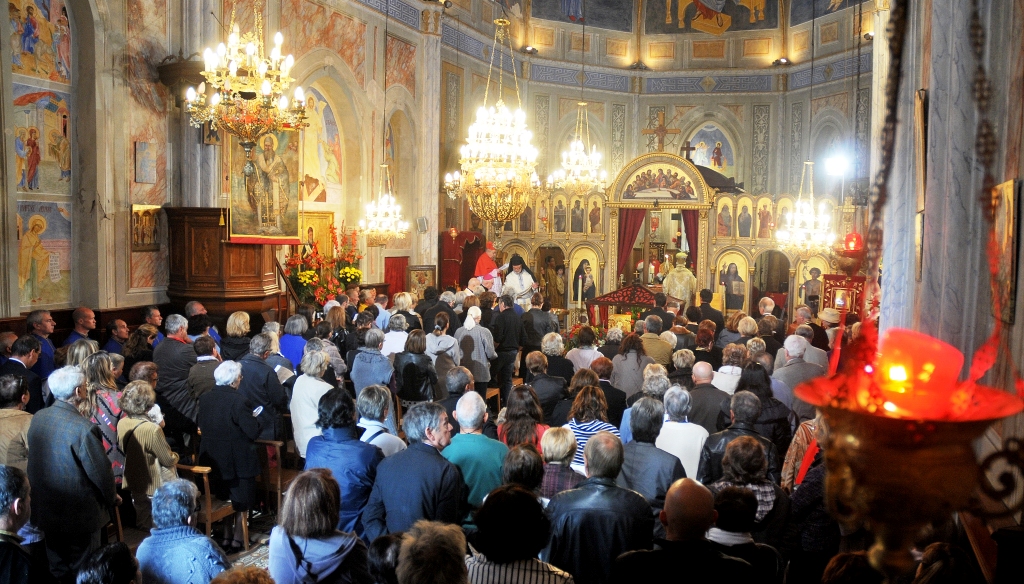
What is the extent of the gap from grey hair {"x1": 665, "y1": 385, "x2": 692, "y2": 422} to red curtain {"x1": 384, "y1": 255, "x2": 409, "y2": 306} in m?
12.1

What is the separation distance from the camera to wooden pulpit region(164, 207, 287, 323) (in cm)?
1120

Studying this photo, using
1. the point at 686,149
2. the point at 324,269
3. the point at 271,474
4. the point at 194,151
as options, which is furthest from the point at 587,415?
the point at 686,149

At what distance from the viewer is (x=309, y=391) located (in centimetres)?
663

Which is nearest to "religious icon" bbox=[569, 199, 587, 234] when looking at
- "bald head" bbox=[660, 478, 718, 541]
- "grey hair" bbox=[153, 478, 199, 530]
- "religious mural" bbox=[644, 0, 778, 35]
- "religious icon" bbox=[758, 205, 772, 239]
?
"religious icon" bbox=[758, 205, 772, 239]

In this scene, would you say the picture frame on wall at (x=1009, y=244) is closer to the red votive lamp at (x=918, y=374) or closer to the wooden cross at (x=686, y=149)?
the red votive lamp at (x=918, y=374)

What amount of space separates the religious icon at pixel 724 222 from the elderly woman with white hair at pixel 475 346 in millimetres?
10681

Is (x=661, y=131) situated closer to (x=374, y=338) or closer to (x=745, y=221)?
(x=745, y=221)

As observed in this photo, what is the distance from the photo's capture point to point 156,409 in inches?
235

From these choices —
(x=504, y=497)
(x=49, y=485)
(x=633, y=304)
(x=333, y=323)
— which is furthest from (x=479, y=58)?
(x=504, y=497)

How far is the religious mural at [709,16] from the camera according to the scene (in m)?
23.2

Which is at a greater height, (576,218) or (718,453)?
(576,218)

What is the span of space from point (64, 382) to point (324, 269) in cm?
1007

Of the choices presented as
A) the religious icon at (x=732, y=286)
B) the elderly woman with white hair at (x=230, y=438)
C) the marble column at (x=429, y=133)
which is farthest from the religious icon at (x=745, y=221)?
the elderly woman with white hair at (x=230, y=438)

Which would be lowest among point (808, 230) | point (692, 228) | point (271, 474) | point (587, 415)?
point (271, 474)
